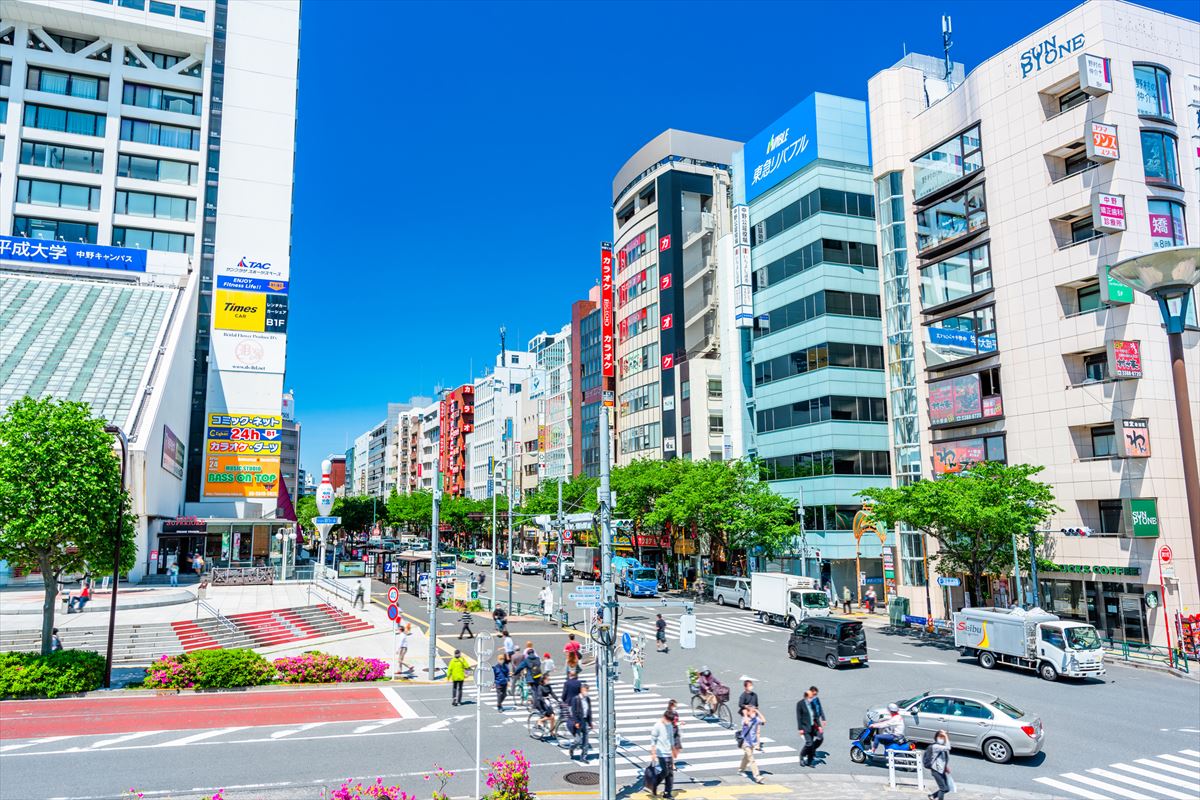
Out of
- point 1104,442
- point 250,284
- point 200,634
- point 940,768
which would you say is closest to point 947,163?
point 1104,442

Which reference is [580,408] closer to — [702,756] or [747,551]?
[747,551]

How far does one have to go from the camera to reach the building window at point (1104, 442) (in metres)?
39.6

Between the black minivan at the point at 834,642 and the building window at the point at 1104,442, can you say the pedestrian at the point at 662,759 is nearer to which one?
the black minivan at the point at 834,642

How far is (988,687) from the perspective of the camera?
1101 inches

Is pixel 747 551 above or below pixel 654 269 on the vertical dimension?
below

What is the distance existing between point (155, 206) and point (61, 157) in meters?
8.71

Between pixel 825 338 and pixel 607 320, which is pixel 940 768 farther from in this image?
pixel 607 320

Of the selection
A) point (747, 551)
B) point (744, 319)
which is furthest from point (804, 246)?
point (747, 551)

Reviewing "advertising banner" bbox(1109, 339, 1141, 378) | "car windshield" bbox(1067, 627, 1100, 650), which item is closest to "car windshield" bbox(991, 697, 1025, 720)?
"car windshield" bbox(1067, 627, 1100, 650)

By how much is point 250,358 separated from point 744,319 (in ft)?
142

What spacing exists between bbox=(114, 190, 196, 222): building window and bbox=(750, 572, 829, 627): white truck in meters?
62.1

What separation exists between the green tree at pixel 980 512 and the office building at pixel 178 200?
48997 millimetres

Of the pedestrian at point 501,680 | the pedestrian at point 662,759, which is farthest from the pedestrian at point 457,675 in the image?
the pedestrian at point 662,759

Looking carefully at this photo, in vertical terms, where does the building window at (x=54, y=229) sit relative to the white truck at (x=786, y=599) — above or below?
above
